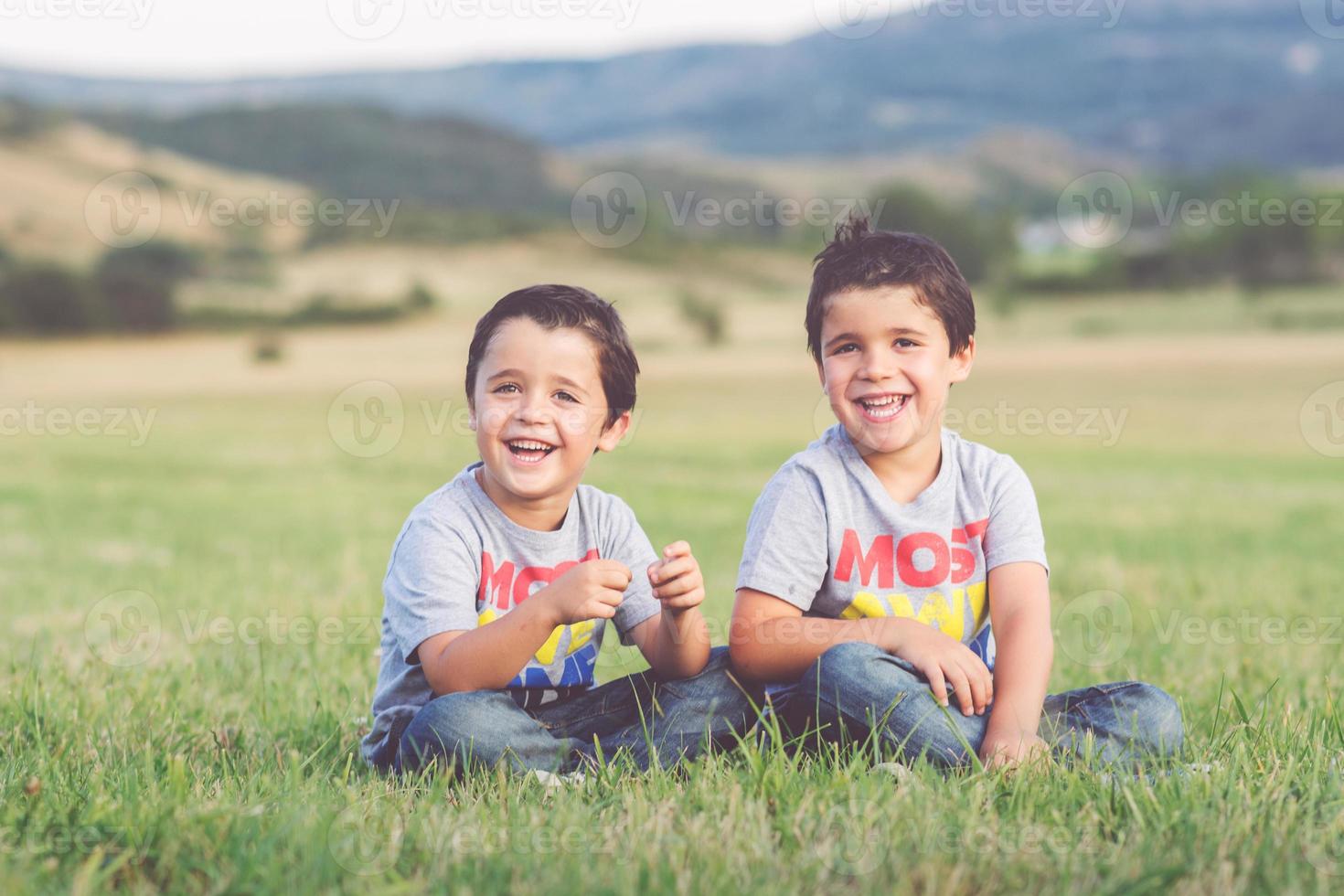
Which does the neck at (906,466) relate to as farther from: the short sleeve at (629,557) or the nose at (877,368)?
the short sleeve at (629,557)

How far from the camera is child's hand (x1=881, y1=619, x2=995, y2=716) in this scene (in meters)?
3.13

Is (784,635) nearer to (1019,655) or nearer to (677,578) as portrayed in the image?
(677,578)

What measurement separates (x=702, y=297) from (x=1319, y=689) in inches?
2119

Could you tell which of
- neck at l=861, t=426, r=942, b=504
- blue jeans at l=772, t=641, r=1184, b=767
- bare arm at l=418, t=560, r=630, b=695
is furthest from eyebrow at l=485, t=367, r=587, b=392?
blue jeans at l=772, t=641, r=1184, b=767

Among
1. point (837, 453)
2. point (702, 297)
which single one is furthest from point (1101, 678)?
point (702, 297)

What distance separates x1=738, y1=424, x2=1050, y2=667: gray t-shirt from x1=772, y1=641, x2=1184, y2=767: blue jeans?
0.24 m

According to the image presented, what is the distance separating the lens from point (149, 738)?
136 inches

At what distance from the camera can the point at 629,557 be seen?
3.60 meters

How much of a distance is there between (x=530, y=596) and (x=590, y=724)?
0.49 metres

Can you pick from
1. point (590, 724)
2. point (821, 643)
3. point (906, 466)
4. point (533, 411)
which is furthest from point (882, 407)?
point (590, 724)

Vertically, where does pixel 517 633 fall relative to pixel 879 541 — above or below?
below

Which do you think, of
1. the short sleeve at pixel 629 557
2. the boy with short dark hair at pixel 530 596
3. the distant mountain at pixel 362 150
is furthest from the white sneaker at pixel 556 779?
the distant mountain at pixel 362 150

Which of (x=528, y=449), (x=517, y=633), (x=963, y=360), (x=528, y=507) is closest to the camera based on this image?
(x=517, y=633)

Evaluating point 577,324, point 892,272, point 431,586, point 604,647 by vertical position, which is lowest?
point 604,647
